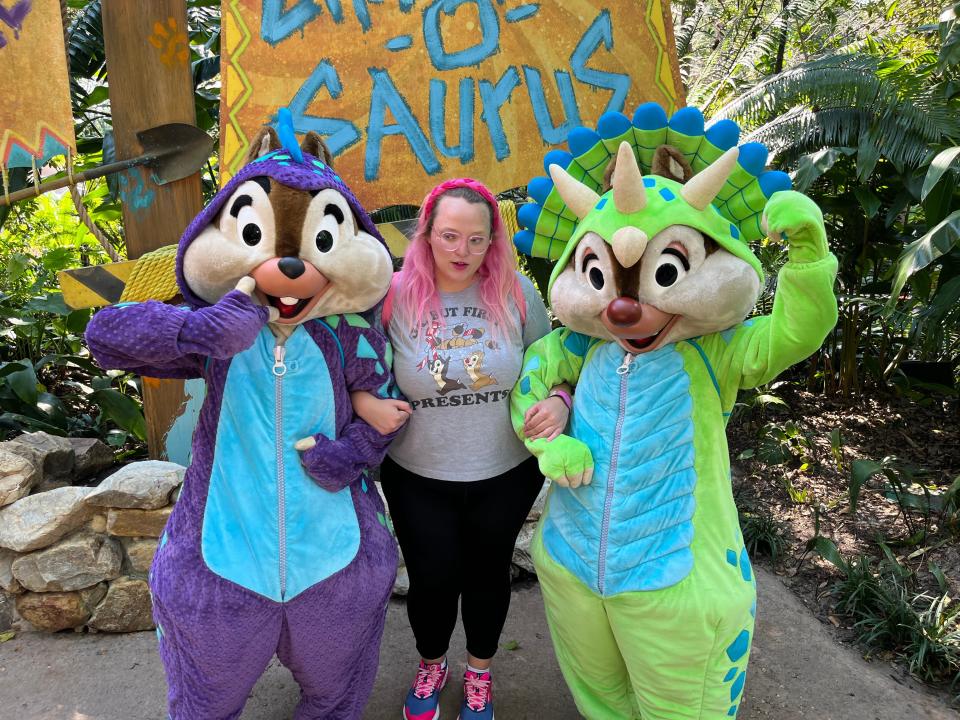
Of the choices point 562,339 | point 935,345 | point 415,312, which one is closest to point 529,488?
point 562,339

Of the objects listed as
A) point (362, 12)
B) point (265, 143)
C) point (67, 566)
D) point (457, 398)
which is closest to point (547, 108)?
point (362, 12)

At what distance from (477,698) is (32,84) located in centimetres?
244

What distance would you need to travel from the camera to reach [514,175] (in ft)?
9.37

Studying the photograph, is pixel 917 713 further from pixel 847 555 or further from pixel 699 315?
pixel 699 315

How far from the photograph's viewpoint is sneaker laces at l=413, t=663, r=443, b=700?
242 cm

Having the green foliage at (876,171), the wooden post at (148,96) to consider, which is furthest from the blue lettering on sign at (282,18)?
the green foliage at (876,171)

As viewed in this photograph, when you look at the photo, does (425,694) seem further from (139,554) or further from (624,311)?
(624,311)

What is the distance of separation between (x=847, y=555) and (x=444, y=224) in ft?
9.04

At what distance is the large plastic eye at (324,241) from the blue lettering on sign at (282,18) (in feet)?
3.62

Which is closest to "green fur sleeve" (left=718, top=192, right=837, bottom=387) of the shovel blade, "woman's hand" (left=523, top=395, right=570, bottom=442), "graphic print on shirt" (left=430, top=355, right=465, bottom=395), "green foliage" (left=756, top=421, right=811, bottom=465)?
"woman's hand" (left=523, top=395, right=570, bottom=442)

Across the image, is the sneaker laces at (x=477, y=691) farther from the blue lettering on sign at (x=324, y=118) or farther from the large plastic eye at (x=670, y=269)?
the blue lettering on sign at (x=324, y=118)

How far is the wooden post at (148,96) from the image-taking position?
266cm

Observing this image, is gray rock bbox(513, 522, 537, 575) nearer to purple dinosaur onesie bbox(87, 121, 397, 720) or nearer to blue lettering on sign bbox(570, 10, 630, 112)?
purple dinosaur onesie bbox(87, 121, 397, 720)

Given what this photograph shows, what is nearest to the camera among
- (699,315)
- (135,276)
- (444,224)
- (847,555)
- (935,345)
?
(699,315)
